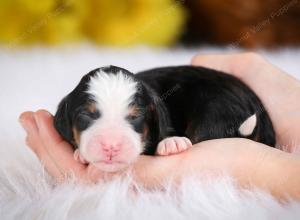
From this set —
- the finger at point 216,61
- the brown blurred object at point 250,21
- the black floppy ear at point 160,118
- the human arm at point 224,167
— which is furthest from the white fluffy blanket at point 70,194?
the brown blurred object at point 250,21

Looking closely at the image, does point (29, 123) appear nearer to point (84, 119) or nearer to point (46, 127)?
point (46, 127)

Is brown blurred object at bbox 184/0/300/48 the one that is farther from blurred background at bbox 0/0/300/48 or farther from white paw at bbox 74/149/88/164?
white paw at bbox 74/149/88/164

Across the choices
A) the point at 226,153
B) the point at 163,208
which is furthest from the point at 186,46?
the point at 163,208

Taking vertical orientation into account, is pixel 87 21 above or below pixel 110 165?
above

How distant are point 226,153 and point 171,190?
0.37ft

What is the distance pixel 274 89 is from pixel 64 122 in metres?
0.53

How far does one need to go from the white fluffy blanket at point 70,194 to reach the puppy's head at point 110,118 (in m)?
0.06

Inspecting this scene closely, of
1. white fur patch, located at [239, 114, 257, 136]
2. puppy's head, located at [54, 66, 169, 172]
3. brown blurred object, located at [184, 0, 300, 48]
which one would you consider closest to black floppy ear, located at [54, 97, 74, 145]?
puppy's head, located at [54, 66, 169, 172]

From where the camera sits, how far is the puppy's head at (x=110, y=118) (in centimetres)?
91

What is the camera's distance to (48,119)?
3.63ft

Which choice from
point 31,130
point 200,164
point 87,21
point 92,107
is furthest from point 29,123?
point 87,21

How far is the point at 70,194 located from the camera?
0.95 meters

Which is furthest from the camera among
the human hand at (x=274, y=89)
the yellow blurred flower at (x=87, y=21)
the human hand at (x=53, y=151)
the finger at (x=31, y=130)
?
the yellow blurred flower at (x=87, y=21)

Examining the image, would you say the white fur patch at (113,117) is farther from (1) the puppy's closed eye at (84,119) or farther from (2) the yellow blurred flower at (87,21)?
(2) the yellow blurred flower at (87,21)
